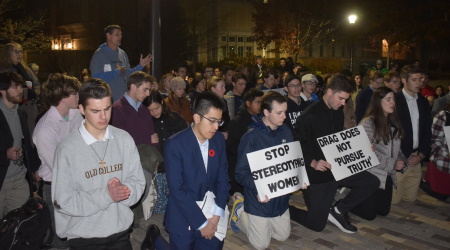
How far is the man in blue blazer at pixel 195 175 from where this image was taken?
14.4 ft

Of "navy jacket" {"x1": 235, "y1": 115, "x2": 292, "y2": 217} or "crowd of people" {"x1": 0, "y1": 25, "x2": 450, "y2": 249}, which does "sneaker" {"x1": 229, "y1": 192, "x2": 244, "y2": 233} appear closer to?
"crowd of people" {"x1": 0, "y1": 25, "x2": 450, "y2": 249}

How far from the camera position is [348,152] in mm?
6520

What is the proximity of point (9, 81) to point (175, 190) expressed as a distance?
2673 mm

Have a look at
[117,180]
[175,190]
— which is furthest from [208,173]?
[117,180]

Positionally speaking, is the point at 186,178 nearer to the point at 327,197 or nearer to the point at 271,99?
the point at 271,99

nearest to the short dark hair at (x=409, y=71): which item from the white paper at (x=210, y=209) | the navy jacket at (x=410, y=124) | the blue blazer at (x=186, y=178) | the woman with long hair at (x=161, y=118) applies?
the navy jacket at (x=410, y=124)

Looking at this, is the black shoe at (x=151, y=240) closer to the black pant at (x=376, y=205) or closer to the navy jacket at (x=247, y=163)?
the navy jacket at (x=247, y=163)

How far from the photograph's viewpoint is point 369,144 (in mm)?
6844

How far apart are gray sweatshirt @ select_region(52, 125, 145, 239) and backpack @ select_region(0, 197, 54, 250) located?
843mm

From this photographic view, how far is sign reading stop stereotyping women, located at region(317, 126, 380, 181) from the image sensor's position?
635 centimetres

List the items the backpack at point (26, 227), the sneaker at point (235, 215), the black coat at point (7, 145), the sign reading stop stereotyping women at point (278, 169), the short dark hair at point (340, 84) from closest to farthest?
the backpack at point (26, 227), the black coat at point (7, 145), the sign reading stop stereotyping women at point (278, 169), the short dark hair at point (340, 84), the sneaker at point (235, 215)

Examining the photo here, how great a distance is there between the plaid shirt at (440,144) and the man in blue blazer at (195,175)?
4913 mm

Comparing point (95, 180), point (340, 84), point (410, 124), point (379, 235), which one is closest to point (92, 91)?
point (95, 180)

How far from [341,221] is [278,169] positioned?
1.52 meters
